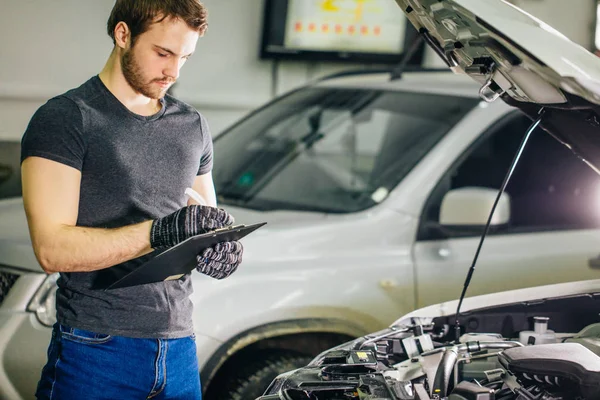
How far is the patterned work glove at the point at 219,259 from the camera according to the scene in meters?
2.08

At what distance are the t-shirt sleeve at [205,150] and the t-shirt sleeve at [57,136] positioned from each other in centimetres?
39

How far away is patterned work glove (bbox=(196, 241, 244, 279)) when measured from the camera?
6.83 feet

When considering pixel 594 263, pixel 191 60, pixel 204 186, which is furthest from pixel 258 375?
pixel 191 60

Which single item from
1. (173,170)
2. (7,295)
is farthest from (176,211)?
(7,295)

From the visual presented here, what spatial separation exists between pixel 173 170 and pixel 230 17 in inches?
195

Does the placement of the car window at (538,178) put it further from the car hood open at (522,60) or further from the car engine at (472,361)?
the car hood open at (522,60)

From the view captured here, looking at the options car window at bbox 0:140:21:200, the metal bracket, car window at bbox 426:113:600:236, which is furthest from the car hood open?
car window at bbox 0:140:21:200

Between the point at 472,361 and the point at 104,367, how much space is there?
1016mm

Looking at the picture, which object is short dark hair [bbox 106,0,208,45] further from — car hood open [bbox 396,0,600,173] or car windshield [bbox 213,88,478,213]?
car windshield [bbox 213,88,478,213]

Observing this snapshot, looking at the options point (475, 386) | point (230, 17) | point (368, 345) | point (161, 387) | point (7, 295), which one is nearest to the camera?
point (475, 386)

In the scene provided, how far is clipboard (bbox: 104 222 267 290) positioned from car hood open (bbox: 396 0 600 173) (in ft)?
2.51

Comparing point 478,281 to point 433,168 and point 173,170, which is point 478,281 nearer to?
point 433,168

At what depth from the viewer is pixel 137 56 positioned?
2.04 metres

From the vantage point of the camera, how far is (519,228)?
3.49 metres
